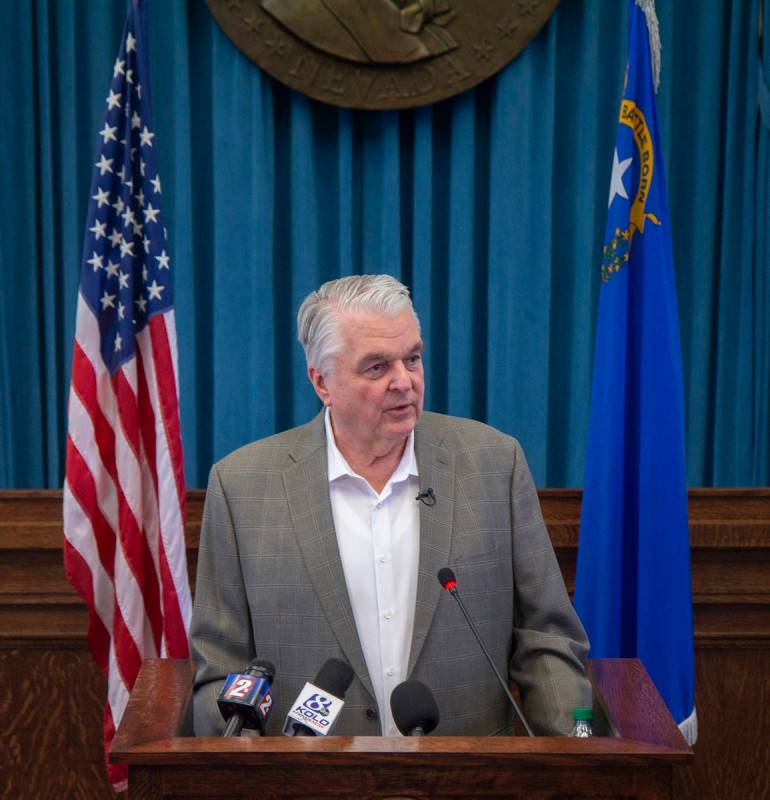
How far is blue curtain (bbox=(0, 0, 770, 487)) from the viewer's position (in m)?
3.57

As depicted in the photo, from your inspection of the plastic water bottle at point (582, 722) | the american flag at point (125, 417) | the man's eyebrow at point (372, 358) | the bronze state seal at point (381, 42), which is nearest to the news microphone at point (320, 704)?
the plastic water bottle at point (582, 722)

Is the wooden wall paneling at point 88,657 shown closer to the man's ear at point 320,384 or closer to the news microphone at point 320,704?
the man's ear at point 320,384

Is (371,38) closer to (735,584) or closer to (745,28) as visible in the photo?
(745,28)

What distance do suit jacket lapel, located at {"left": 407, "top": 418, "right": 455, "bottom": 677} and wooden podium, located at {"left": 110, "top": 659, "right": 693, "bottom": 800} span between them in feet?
1.66

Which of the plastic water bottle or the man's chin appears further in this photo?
the man's chin

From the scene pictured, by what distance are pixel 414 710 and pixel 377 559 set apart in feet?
1.65

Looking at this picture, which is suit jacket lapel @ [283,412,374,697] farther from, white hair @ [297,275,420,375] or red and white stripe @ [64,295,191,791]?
red and white stripe @ [64,295,191,791]

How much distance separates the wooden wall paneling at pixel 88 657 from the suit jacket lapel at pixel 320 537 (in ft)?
4.04

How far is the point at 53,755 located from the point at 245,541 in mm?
1680

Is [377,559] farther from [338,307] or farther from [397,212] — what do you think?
[397,212]

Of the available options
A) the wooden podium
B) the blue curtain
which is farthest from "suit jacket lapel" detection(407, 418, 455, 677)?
the blue curtain

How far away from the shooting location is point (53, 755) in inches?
132

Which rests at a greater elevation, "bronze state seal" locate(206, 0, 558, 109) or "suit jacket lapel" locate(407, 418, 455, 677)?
"bronze state seal" locate(206, 0, 558, 109)

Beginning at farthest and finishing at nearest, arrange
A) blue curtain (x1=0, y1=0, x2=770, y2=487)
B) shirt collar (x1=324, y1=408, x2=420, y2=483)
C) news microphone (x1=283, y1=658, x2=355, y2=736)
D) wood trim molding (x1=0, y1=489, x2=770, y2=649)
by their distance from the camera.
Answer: blue curtain (x1=0, y1=0, x2=770, y2=487) → wood trim molding (x1=0, y1=489, x2=770, y2=649) → shirt collar (x1=324, y1=408, x2=420, y2=483) → news microphone (x1=283, y1=658, x2=355, y2=736)
